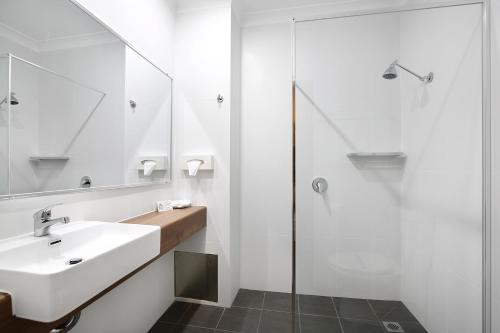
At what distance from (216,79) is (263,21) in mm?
774

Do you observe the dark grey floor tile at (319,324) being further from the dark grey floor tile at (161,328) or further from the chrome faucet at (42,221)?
the chrome faucet at (42,221)

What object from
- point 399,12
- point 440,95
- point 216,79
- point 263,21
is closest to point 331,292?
point 440,95

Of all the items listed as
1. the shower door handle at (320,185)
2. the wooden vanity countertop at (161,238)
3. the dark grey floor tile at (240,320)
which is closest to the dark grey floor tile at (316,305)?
the dark grey floor tile at (240,320)

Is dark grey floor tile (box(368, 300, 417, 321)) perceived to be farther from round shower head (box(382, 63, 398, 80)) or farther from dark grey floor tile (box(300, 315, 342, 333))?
round shower head (box(382, 63, 398, 80))

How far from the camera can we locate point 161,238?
3.83ft

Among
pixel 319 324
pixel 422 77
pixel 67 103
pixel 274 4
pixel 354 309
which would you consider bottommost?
pixel 319 324

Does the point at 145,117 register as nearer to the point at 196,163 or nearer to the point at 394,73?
the point at 196,163

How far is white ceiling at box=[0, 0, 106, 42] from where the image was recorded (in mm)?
831

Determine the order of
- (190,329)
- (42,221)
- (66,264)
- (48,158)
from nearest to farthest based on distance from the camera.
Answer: (66,264)
(42,221)
(48,158)
(190,329)

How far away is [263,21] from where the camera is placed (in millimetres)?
2035

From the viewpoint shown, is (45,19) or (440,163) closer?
(45,19)

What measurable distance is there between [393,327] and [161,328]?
56.7 inches

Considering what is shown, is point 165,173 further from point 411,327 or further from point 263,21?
point 411,327

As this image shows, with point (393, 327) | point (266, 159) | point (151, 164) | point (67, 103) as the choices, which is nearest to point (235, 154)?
point (266, 159)
